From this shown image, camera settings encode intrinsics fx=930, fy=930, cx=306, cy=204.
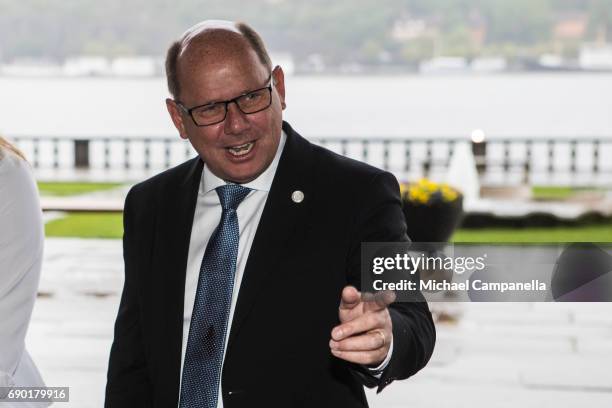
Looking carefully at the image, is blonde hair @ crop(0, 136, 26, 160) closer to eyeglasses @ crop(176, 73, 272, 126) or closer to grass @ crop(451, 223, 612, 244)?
eyeglasses @ crop(176, 73, 272, 126)

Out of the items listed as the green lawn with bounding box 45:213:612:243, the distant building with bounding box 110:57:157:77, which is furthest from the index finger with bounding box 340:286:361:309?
the distant building with bounding box 110:57:157:77

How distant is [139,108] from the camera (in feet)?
124

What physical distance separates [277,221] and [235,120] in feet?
0.69

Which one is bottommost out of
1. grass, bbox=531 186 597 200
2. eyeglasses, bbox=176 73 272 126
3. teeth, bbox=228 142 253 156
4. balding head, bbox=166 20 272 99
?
teeth, bbox=228 142 253 156

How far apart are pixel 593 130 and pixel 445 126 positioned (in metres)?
7.67

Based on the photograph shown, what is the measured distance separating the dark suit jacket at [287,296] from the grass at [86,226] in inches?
316

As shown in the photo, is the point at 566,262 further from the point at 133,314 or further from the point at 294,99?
the point at 294,99

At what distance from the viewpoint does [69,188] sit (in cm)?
1513

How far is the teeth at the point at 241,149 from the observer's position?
176 cm

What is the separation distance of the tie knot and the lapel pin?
0.33 ft

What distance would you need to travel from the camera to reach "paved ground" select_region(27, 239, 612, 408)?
4469mm

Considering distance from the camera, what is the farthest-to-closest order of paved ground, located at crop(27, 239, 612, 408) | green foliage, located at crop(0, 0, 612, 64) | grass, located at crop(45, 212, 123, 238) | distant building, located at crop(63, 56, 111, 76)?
distant building, located at crop(63, 56, 111, 76), green foliage, located at crop(0, 0, 612, 64), grass, located at crop(45, 212, 123, 238), paved ground, located at crop(27, 239, 612, 408)

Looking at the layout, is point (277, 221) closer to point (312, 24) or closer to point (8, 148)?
point (8, 148)

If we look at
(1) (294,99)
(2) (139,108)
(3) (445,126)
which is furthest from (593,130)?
(2) (139,108)
